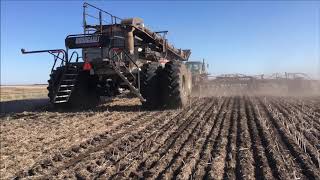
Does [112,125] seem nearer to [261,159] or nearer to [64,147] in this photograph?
[64,147]

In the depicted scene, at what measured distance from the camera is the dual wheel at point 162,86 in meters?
12.2

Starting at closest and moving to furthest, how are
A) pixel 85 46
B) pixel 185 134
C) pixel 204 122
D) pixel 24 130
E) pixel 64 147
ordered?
pixel 64 147 → pixel 185 134 → pixel 24 130 → pixel 204 122 → pixel 85 46

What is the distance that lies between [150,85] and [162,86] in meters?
0.46

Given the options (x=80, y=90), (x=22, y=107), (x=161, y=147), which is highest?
(x=80, y=90)

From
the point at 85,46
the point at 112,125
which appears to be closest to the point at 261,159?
the point at 112,125

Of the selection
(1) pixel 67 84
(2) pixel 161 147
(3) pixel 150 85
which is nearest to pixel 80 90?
(1) pixel 67 84

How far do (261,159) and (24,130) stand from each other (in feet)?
17.7

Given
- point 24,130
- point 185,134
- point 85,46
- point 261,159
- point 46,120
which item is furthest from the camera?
point 85,46

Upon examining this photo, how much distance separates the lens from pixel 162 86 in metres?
12.5

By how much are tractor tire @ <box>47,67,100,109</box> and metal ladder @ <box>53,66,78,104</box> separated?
0.19 metres

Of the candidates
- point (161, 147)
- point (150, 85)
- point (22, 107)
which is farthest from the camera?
point (22, 107)

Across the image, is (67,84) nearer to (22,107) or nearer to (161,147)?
(22,107)

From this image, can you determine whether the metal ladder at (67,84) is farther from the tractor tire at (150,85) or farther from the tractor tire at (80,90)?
the tractor tire at (150,85)

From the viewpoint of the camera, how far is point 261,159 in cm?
584
